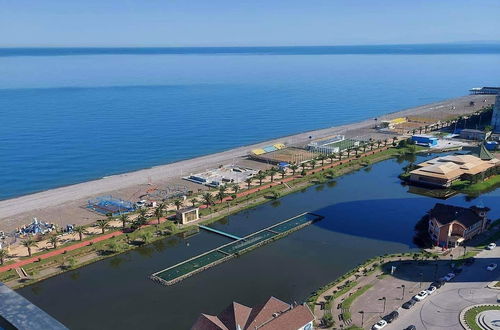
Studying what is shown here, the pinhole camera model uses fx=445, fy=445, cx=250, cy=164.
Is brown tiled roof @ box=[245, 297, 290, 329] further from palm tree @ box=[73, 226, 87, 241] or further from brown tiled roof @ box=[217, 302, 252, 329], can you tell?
palm tree @ box=[73, 226, 87, 241]

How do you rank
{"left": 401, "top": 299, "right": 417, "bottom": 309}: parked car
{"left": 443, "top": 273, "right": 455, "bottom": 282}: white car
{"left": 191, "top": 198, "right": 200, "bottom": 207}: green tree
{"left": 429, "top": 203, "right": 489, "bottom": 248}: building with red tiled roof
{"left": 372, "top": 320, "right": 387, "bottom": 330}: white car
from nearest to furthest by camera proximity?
{"left": 372, "top": 320, "right": 387, "bottom": 330}: white car < {"left": 401, "top": 299, "right": 417, "bottom": 309}: parked car < {"left": 443, "top": 273, "right": 455, "bottom": 282}: white car < {"left": 429, "top": 203, "right": 489, "bottom": 248}: building with red tiled roof < {"left": 191, "top": 198, "right": 200, "bottom": 207}: green tree

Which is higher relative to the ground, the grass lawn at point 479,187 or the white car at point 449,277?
the white car at point 449,277

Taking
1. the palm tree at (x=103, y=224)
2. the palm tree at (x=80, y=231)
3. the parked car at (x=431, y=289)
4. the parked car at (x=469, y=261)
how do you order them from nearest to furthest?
the parked car at (x=431, y=289) < the parked car at (x=469, y=261) < the palm tree at (x=80, y=231) < the palm tree at (x=103, y=224)

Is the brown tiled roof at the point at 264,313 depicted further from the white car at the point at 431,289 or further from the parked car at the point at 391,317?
the white car at the point at 431,289

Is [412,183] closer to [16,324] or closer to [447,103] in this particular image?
[16,324]

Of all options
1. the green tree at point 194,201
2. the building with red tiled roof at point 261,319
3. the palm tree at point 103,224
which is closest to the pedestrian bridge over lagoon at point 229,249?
the green tree at point 194,201

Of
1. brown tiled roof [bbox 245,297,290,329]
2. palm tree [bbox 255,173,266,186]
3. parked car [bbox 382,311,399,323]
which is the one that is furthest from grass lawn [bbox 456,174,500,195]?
brown tiled roof [bbox 245,297,290,329]

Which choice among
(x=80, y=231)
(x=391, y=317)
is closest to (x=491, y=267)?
(x=391, y=317)
